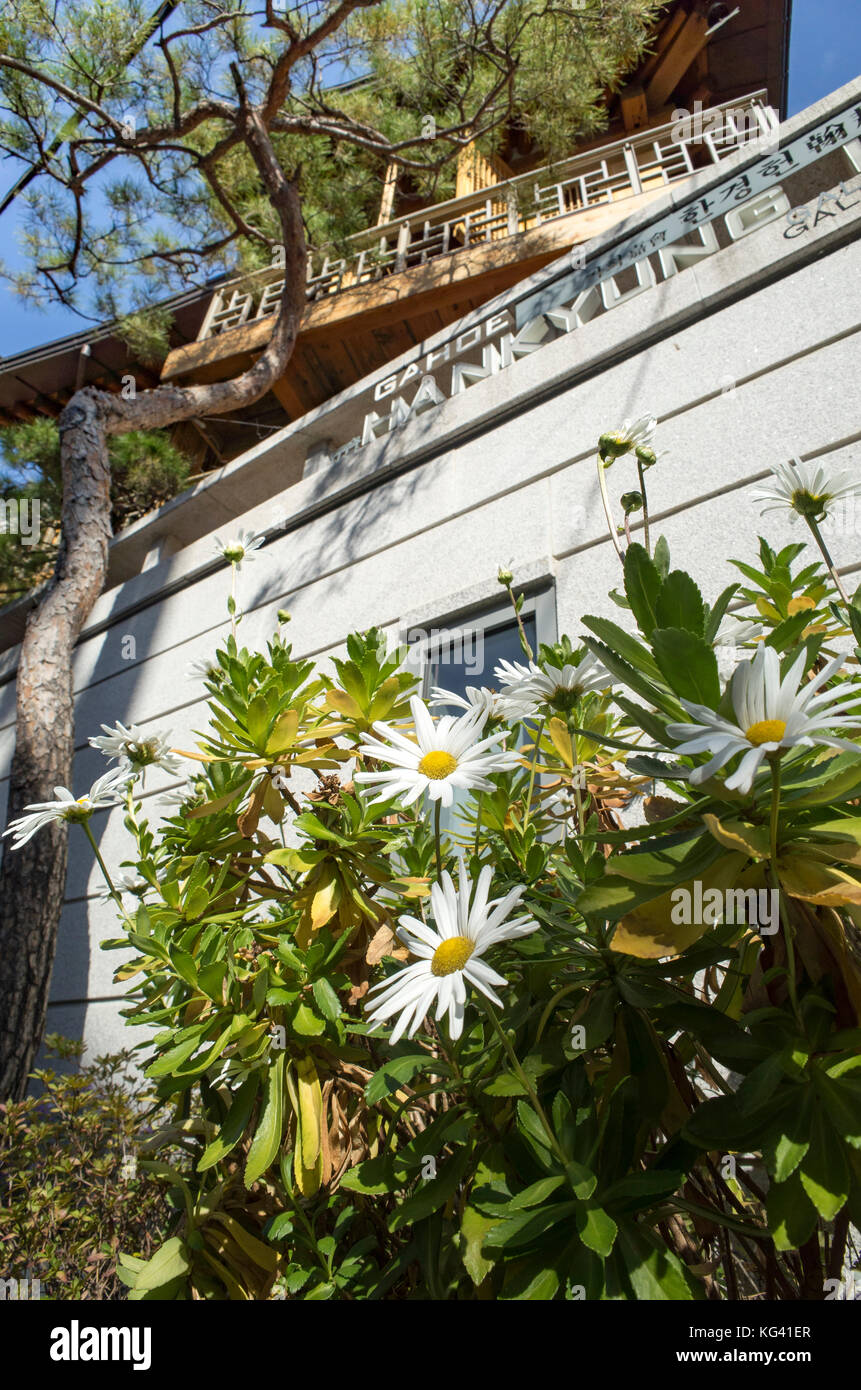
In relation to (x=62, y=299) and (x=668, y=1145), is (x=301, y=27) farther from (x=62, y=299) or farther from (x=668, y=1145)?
(x=668, y=1145)

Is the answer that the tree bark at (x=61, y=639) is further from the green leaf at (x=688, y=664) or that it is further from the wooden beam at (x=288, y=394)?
the green leaf at (x=688, y=664)

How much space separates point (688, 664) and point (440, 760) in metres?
0.38

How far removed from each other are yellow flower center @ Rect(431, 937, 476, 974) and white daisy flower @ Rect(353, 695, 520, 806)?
0.18 metres

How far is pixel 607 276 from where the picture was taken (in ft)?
12.4

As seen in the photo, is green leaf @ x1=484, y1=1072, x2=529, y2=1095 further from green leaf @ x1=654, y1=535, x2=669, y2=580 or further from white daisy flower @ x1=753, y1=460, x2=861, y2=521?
white daisy flower @ x1=753, y1=460, x2=861, y2=521

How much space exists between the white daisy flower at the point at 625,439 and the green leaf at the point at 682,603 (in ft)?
2.31

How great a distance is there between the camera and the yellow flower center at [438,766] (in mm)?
1078

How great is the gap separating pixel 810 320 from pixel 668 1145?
2894mm

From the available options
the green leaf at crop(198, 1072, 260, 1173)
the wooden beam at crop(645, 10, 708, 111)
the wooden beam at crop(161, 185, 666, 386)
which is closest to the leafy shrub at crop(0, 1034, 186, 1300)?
the green leaf at crop(198, 1072, 260, 1173)

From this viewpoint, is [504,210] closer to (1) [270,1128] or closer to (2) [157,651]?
(2) [157,651]

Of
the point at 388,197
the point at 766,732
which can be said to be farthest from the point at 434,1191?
the point at 388,197

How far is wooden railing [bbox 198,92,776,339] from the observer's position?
7945 millimetres

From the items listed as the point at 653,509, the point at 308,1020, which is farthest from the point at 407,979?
the point at 653,509

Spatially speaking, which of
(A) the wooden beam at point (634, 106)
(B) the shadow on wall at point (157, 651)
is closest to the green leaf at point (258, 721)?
A: (B) the shadow on wall at point (157, 651)
